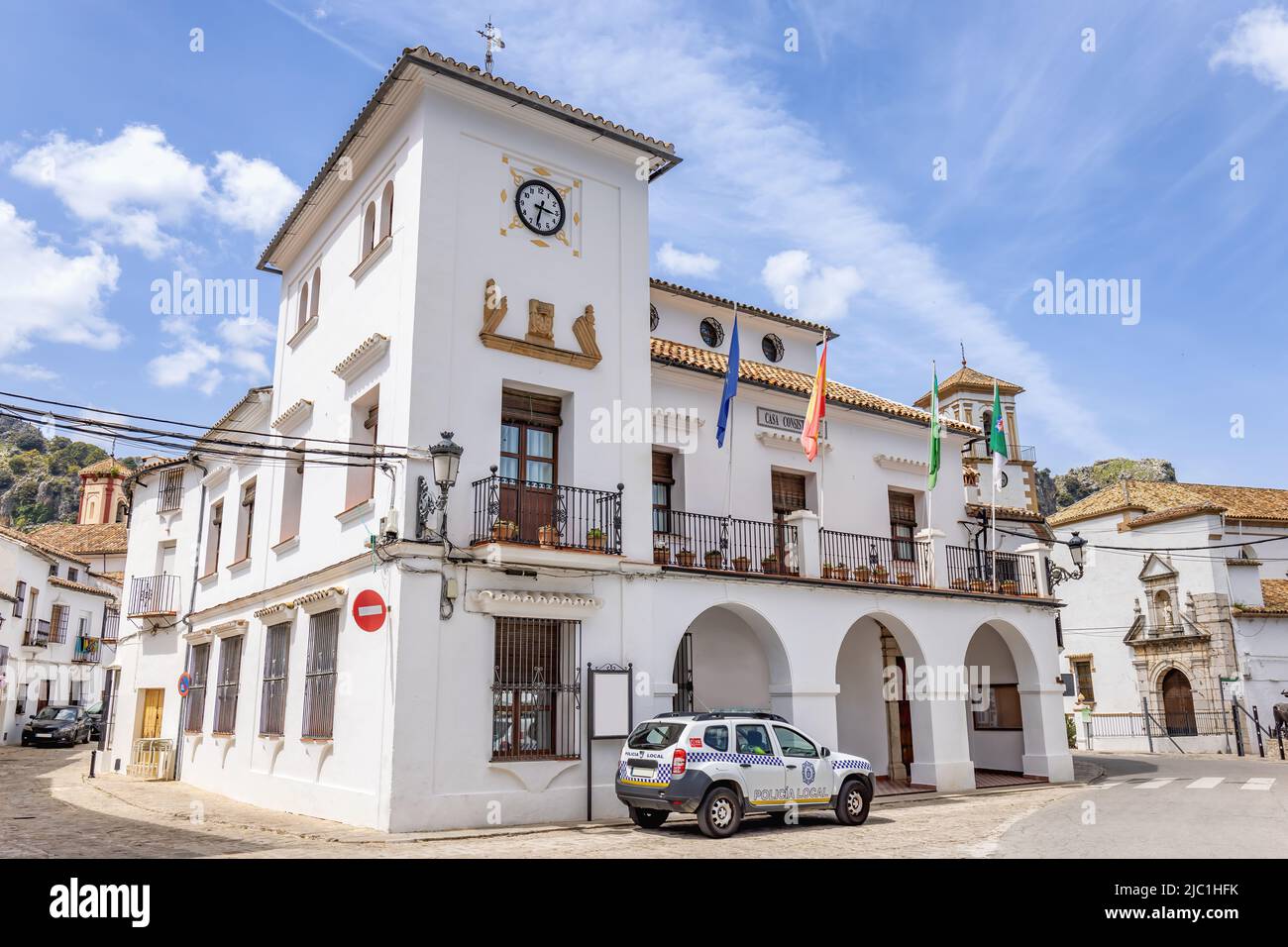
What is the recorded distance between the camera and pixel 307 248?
724 inches

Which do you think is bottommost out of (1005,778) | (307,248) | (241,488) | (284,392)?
(1005,778)

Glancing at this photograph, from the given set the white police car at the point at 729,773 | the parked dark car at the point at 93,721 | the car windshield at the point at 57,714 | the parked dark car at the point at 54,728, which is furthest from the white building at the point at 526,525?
the parked dark car at the point at 93,721

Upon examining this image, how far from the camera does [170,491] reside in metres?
24.6

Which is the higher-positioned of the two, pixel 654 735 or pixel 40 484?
pixel 40 484

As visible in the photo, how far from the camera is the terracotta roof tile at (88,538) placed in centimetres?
5206

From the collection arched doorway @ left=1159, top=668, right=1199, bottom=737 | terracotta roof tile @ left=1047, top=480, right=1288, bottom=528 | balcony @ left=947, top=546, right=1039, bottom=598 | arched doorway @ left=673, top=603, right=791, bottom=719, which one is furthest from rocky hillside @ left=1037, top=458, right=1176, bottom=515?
arched doorway @ left=673, top=603, right=791, bottom=719

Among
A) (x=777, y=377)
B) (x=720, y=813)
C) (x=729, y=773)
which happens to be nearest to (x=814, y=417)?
(x=777, y=377)

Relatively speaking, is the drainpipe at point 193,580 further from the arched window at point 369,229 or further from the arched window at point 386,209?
the arched window at point 386,209

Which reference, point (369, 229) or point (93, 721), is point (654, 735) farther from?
point (93, 721)

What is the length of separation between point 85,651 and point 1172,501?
1963 inches

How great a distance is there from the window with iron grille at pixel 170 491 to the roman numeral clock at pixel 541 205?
47.8 ft

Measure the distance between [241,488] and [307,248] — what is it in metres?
5.26

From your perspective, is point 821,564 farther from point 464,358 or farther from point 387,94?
point 387,94
